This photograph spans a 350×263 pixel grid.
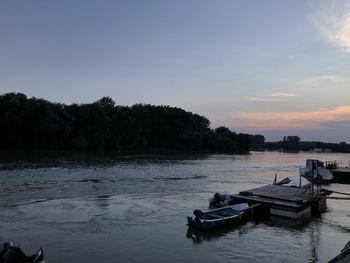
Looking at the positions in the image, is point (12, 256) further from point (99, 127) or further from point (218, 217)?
point (99, 127)

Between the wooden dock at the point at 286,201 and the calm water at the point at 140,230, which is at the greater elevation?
the wooden dock at the point at 286,201

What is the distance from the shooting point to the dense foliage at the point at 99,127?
97625mm

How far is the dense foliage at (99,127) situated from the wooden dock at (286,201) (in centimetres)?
7522

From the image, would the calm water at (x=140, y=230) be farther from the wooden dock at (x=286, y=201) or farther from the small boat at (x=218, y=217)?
the wooden dock at (x=286, y=201)

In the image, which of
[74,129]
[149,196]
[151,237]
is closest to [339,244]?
[151,237]

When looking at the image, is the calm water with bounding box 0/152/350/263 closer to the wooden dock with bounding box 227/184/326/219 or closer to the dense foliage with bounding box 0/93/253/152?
the wooden dock with bounding box 227/184/326/219

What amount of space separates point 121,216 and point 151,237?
5.28m

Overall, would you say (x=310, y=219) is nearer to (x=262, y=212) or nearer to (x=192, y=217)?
(x=262, y=212)

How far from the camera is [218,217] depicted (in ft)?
82.2

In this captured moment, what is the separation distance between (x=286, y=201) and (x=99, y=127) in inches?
3592

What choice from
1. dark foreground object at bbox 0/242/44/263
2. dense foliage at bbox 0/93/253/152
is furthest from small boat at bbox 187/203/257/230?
dense foliage at bbox 0/93/253/152

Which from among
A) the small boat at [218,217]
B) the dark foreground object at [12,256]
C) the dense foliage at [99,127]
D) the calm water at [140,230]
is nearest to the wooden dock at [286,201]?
the calm water at [140,230]

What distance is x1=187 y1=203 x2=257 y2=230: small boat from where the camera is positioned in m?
23.8

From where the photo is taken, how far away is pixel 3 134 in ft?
318
